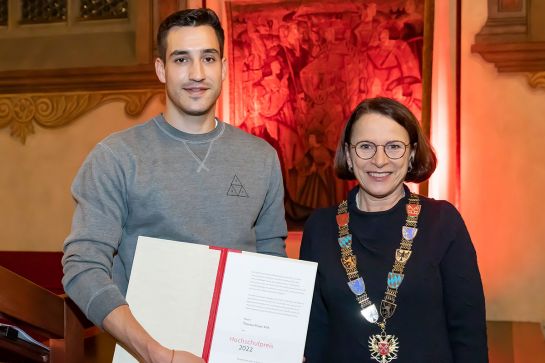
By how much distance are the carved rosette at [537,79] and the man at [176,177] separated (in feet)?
13.4

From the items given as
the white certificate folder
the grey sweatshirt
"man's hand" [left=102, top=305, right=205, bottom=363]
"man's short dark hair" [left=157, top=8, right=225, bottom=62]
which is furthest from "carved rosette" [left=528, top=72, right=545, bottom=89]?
"man's hand" [left=102, top=305, right=205, bottom=363]

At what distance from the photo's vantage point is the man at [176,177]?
2352mm

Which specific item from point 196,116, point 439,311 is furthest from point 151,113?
point 439,311

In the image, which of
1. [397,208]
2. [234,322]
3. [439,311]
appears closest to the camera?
[234,322]

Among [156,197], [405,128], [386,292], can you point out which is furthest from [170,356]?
[405,128]

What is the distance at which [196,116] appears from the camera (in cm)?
258

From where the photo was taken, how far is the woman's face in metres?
2.54

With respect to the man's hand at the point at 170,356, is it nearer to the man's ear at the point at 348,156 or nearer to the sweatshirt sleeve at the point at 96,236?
the sweatshirt sleeve at the point at 96,236

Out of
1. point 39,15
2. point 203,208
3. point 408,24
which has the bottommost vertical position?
point 203,208

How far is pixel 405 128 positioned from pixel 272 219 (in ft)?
1.95

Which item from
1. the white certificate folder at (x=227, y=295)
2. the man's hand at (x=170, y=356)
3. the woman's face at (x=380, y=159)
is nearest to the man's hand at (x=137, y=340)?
the man's hand at (x=170, y=356)

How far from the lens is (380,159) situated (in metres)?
2.52

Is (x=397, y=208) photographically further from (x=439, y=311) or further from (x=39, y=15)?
(x=39, y=15)

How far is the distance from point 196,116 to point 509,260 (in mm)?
4361
